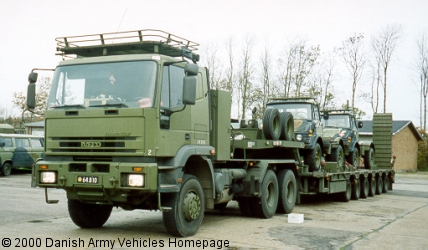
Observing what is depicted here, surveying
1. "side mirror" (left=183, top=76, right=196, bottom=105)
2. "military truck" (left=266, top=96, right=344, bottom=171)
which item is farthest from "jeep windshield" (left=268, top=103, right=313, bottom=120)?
"side mirror" (left=183, top=76, right=196, bottom=105)

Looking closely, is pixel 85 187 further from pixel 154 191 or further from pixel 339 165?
pixel 339 165

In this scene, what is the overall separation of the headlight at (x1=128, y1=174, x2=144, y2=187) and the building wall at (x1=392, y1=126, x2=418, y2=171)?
4288 centimetres

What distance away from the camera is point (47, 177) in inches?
337

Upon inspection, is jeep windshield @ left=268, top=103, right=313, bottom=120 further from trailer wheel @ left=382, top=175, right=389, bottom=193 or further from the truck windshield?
the truck windshield

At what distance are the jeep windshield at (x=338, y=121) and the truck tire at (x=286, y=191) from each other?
19.9 ft

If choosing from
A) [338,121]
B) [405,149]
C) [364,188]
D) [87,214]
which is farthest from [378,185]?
[405,149]

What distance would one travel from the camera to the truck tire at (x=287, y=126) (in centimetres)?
1313

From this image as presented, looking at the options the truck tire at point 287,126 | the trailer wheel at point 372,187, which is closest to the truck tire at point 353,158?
the trailer wheel at point 372,187

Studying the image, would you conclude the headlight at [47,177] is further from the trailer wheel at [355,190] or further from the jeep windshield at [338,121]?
the jeep windshield at [338,121]

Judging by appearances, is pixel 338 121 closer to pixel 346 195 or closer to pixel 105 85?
pixel 346 195

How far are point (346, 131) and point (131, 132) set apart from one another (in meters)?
11.7

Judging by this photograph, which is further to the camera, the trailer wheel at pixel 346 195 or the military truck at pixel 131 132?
the trailer wheel at pixel 346 195

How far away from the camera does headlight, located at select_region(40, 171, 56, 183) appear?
8508 millimetres

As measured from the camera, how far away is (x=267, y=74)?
41.3 m
